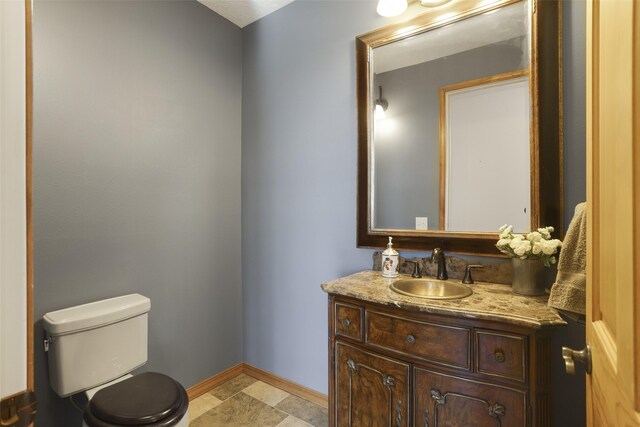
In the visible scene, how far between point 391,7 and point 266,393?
8.36ft

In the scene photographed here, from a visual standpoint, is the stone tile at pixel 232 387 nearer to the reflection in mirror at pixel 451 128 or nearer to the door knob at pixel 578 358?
the reflection in mirror at pixel 451 128

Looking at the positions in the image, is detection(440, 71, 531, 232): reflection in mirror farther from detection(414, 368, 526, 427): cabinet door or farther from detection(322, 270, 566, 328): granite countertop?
detection(414, 368, 526, 427): cabinet door

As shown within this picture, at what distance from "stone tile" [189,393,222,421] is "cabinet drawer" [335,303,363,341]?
122 cm

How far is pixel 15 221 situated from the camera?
0.48 metres

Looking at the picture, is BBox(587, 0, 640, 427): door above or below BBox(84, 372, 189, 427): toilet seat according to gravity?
above

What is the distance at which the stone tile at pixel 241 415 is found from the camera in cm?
187

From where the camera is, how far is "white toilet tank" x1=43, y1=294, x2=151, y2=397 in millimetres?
1438

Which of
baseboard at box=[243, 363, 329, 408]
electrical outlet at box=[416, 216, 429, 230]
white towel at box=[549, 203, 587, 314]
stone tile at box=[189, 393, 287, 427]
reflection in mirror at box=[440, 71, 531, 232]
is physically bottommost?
stone tile at box=[189, 393, 287, 427]

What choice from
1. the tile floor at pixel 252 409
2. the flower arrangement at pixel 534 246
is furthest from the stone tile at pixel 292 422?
the flower arrangement at pixel 534 246

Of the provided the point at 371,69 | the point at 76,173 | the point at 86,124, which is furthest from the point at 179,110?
the point at 371,69

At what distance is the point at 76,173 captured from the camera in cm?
162

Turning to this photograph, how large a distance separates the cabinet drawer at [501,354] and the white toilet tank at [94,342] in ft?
5.46

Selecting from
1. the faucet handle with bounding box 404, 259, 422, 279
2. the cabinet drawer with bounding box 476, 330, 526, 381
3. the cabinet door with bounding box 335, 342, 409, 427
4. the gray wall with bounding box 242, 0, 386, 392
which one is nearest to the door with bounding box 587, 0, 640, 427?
the cabinet drawer with bounding box 476, 330, 526, 381

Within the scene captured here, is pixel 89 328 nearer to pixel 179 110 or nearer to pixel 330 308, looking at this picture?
pixel 330 308
